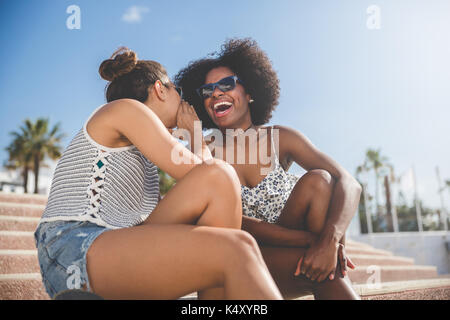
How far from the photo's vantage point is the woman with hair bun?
1.32 metres

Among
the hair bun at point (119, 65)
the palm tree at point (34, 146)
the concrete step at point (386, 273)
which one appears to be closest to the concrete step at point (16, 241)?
the hair bun at point (119, 65)

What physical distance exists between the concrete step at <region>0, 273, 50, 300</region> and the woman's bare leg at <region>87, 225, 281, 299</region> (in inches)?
67.2

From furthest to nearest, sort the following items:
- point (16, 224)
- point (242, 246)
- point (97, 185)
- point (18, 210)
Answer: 1. point (18, 210)
2. point (16, 224)
3. point (97, 185)
4. point (242, 246)

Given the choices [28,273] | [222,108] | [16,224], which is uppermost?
[222,108]

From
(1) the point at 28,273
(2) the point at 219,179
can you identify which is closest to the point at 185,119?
(2) the point at 219,179

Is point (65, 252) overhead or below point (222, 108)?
below

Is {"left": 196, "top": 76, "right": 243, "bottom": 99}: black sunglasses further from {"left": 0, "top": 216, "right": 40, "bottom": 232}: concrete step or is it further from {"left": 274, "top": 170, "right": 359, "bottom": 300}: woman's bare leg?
{"left": 0, "top": 216, "right": 40, "bottom": 232}: concrete step

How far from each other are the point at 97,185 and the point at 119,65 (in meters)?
0.74

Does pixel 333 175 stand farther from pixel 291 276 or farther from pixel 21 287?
pixel 21 287

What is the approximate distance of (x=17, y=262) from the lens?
3312 millimetres

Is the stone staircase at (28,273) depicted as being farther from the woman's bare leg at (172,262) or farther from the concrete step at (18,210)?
the woman's bare leg at (172,262)

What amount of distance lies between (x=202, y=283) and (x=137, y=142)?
716mm

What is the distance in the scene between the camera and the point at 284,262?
2027 mm

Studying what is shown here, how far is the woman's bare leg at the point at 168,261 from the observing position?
51.0 inches
